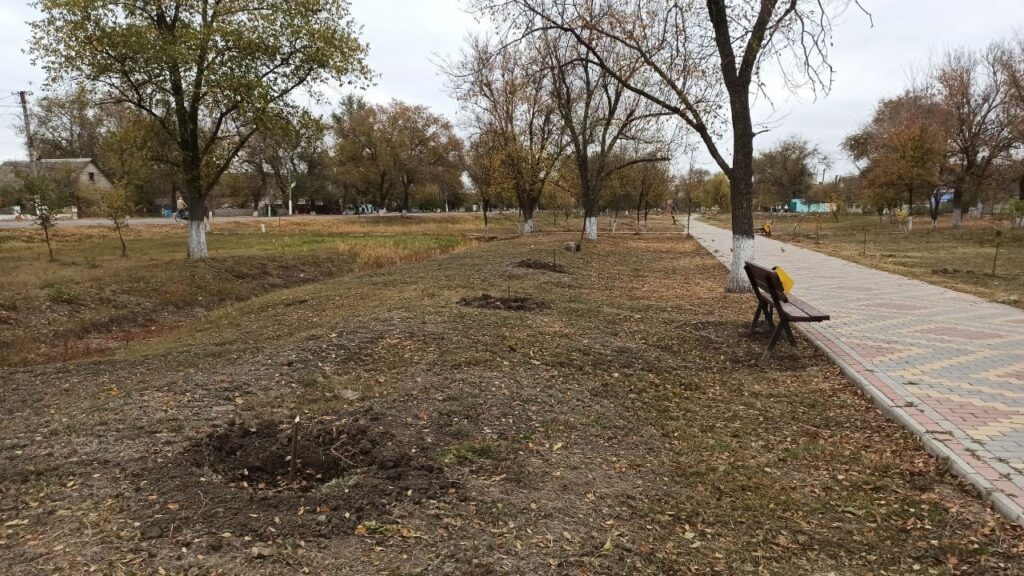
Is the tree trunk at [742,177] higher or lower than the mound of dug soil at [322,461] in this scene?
higher

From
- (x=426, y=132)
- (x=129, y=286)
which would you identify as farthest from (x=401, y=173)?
(x=129, y=286)

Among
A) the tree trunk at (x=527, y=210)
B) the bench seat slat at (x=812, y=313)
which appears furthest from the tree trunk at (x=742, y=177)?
the tree trunk at (x=527, y=210)

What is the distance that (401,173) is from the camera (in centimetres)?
4912

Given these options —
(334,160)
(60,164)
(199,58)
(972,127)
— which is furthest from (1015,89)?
(60,164)

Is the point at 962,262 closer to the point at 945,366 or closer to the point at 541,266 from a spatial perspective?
the point at 541,266

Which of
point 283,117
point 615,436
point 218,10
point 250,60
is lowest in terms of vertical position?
point 615,436

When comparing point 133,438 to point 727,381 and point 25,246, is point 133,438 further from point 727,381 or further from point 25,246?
point 25,246

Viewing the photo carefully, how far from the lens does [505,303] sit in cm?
838

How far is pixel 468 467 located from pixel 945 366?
5.04 meters

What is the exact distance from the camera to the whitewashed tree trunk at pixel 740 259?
10.2m

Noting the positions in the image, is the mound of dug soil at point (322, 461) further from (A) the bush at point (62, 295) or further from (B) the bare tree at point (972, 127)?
(B) the bare tree at point (972, 127)

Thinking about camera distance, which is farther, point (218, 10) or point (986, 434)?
point (218, 10)

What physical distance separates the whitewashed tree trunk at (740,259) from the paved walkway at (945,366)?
1.07 m

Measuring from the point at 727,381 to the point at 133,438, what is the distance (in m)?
4.76
